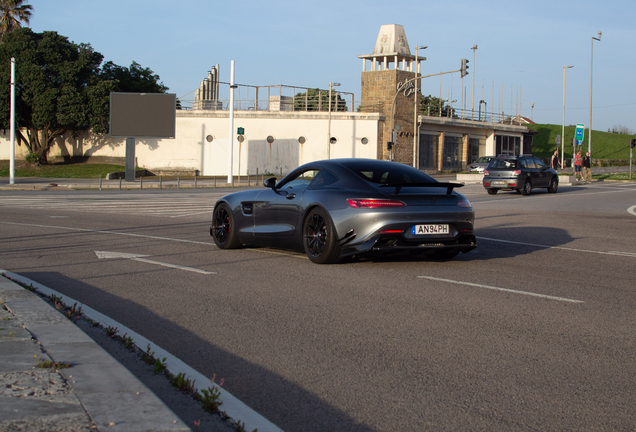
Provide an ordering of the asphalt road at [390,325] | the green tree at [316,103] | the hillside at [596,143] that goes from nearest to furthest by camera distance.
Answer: the asphalt road at [390,325]
the green tree at [316,103]
the hillside at [596,143]

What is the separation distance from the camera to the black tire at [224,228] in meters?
10.1

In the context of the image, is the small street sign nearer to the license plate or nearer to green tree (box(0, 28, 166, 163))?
green tree (box(0, 28, 166, 163))

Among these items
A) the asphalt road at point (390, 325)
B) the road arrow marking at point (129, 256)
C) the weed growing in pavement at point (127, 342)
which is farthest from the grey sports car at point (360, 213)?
the weed growing in pavement at point (127, 342)

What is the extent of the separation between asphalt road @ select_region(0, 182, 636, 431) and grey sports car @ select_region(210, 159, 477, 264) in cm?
34

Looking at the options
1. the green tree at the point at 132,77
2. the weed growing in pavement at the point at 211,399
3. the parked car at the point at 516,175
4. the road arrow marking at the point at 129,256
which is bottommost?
the weed growing in pavement at the point at 211,399

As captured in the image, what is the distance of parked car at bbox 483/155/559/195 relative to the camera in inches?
1110

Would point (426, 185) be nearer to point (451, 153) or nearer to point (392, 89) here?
point (392, 89)

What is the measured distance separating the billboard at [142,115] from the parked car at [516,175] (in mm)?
24222

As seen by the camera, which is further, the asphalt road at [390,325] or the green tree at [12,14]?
the green tree at [12,14]

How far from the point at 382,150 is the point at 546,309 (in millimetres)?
49502

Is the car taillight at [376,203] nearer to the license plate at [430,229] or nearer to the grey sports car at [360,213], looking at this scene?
→ the grey sports car at [360,213]

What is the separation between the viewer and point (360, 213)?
7977 mm

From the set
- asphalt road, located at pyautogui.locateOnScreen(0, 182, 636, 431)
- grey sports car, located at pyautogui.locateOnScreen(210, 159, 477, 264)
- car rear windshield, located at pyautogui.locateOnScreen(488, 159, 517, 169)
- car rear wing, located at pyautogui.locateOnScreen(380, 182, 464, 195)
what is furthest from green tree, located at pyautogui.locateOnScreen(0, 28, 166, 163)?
car rear wing, located at pyautogui.locateOnScreen(380, 182, 464, 195)

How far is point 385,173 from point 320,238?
1247 millimetres
